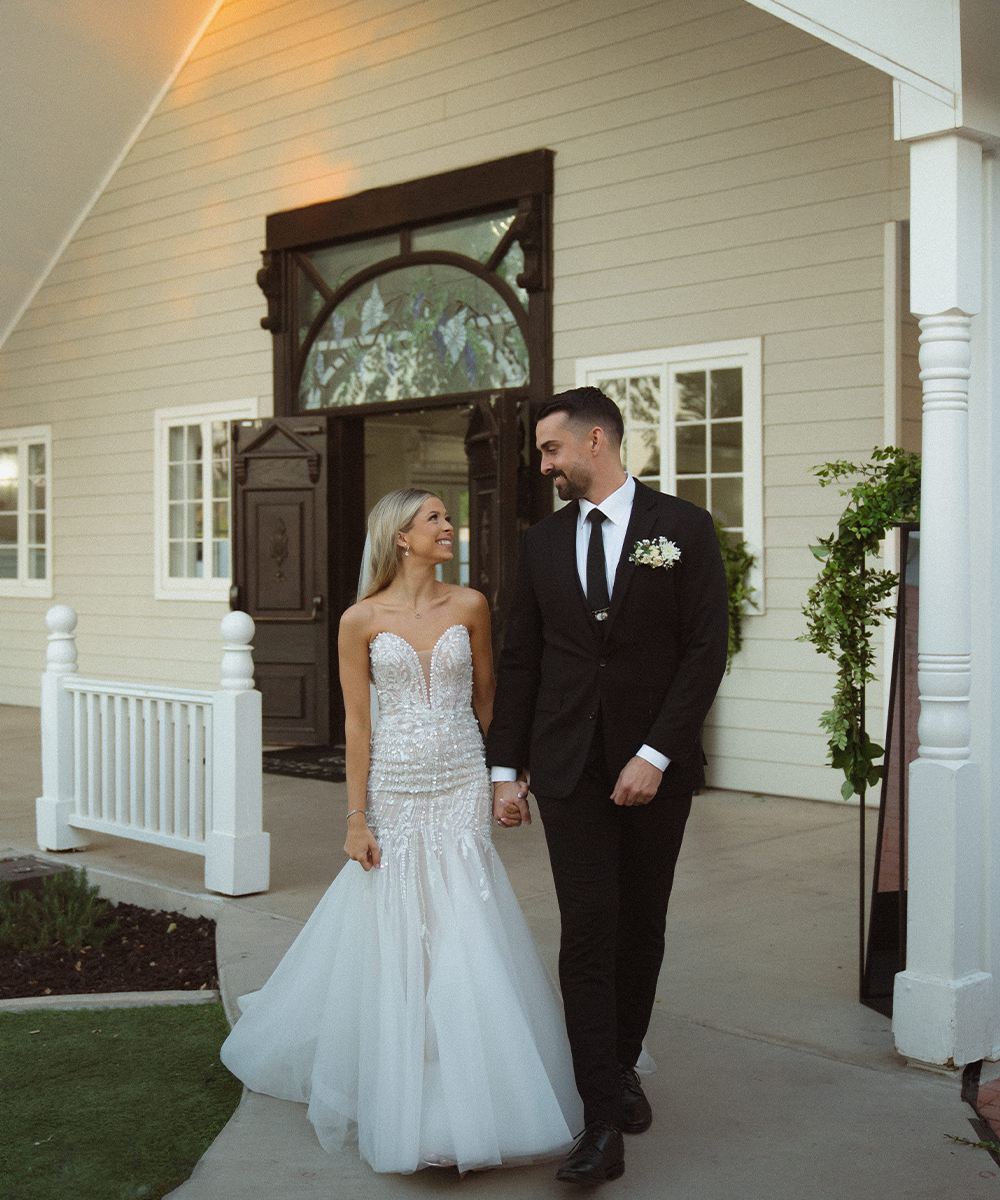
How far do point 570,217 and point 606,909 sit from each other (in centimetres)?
625

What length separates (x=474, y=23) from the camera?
886 centimetres

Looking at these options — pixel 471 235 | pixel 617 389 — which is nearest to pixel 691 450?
pixel 617 389

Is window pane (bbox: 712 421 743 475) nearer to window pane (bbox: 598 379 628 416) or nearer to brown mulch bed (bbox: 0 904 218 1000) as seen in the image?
window pane (bbox: 598 379 628 416)

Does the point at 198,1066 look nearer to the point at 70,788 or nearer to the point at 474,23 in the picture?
the point at 70,788

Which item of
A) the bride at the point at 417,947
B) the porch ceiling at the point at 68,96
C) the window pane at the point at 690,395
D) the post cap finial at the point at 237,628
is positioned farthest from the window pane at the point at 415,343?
the bride at the point at 417,947

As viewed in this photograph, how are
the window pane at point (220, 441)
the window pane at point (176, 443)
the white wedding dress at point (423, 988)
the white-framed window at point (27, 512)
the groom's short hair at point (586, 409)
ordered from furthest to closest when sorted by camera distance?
1. the white-framed window at point (27, 512)
2. the window pane at point (176, 443)
3. the window pane at point (220, 441)
4. the groom's short hair at point (586, 409)
5. the white wedding dress at point (423, 988)

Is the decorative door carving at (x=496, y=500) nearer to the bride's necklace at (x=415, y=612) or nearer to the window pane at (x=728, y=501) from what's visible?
the window pane at (x=728, y=501)

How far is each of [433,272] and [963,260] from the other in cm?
619

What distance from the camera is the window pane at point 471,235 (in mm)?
8812

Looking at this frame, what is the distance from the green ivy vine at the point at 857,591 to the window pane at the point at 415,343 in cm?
490

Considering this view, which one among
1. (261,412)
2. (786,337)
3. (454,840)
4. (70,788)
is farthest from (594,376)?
(454,840)

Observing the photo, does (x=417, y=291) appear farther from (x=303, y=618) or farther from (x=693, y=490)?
(x=693, y=490)

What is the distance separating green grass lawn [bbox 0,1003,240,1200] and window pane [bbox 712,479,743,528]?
453 cm

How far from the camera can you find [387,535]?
3.29 meters
